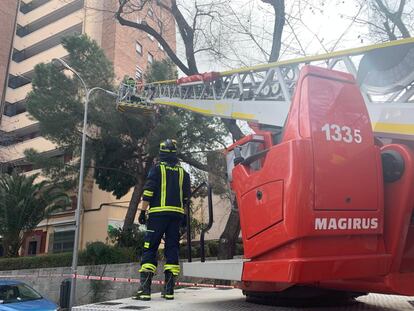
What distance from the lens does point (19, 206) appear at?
68.6ft

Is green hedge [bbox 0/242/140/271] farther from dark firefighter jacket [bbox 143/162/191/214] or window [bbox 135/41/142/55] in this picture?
window [bbox 135/41/142/55]

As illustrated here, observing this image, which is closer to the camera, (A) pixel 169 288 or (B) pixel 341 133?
(B) pixel 341 133

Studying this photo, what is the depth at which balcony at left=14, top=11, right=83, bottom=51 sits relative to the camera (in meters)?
36.1

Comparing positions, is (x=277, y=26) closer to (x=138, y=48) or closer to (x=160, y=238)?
(x=160, y=238)

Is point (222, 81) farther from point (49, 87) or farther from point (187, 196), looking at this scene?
point (49, 87)

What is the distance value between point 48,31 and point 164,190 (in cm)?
3792

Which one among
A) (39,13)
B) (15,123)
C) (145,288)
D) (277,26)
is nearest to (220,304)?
(145,288)

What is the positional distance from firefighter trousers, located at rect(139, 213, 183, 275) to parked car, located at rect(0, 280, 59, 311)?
665 centimetres

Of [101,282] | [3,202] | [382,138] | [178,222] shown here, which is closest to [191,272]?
[178,222]

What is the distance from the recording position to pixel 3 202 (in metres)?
20.9

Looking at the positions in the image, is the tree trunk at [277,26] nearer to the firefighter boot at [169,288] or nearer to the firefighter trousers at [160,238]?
the firefighter trousers at [160,238]

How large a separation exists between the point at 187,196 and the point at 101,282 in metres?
11.3

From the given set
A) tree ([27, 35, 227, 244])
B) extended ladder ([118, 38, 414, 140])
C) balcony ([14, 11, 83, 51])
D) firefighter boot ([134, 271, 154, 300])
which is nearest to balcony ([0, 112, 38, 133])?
balcony ([14, 11, 83, 51])

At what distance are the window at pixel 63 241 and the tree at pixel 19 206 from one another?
895 cm
